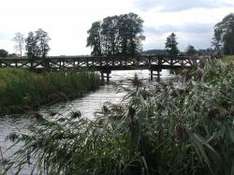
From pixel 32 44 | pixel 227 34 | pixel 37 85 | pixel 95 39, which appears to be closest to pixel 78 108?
pixel 37 85

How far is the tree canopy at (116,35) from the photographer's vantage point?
10069cm

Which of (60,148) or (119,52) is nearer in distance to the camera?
(60,148)


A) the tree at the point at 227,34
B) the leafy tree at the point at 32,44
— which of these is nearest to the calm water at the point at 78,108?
the tree at the point at 227,34

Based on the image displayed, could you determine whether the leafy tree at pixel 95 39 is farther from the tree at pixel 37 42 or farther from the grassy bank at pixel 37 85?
the grassy bank at pixel 37 85

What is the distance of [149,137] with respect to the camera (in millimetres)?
5254

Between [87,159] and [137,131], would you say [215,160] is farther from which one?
[87,159]

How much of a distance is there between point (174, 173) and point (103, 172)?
2.09 feet

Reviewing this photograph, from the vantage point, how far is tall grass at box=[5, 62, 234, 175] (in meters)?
4.78

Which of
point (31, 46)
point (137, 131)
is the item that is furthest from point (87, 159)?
point (31, 46)

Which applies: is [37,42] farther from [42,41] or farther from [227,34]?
[227,34]

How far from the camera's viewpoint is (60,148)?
5.72m

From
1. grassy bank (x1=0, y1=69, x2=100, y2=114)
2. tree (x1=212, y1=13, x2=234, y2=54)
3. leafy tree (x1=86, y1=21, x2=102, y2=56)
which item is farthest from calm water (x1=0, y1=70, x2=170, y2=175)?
leafy tree (x1=86, y1=21, x2=102, y2=56)

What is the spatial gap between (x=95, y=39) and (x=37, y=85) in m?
74.4

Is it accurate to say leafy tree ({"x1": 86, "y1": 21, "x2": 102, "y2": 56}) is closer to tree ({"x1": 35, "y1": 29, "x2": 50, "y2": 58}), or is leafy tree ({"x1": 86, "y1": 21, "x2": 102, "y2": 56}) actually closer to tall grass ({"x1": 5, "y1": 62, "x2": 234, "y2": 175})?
tree ({"x1": 35, "y1": 29, "x2": 50, "y2": 58})
